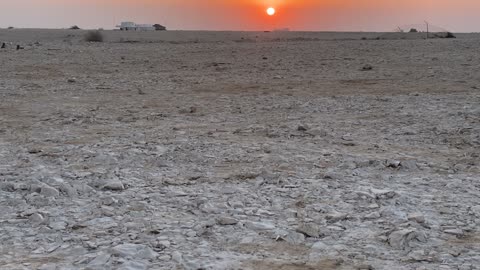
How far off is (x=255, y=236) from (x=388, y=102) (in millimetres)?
7536

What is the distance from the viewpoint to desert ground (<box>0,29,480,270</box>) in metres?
4.02

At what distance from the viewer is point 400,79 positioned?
49.8 feet

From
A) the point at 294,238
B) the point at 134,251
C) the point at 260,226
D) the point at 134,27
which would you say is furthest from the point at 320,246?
the point at 134,27

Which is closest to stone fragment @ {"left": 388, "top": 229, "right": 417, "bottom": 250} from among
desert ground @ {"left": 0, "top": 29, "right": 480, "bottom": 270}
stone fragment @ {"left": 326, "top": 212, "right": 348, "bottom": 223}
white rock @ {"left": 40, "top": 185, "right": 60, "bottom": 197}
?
desert ground @ {"left": 0, "top": 29, "right": 480, "bottom": 270}

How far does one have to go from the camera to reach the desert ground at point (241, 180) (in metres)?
4.02

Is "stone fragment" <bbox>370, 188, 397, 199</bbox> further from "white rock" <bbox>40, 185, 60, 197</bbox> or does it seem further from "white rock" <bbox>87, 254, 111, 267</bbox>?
"white rock" <bbox>40, 185, 60, 197</bbox>

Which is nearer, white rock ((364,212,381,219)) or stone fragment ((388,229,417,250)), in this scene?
stone fragment ((388,229,417,250))

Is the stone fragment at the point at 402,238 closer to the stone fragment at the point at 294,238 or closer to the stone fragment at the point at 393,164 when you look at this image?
the stone fragment at the point at 294,238

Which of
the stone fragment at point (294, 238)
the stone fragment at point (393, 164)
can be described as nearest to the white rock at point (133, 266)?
the stone fragment at point (294, 238)

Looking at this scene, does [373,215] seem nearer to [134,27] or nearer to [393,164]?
[393,164]

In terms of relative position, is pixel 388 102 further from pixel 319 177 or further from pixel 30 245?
pixel 30 245

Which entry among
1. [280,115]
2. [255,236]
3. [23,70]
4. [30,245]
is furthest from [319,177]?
[23,70]

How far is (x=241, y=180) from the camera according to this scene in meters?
5.78

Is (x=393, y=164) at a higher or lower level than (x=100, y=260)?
higher
